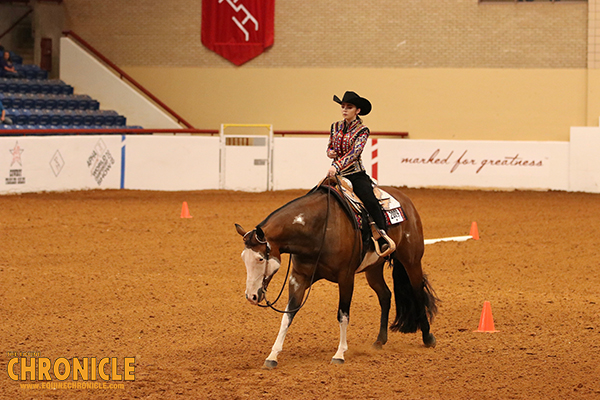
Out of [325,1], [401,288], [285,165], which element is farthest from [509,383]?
[325,1]

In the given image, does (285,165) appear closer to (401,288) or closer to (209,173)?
(209,173)

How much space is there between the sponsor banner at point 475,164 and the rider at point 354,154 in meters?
16.0

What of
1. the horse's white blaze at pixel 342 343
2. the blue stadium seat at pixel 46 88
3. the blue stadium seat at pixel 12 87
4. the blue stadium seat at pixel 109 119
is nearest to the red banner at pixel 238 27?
the blue stadium seat at pixel 109 119

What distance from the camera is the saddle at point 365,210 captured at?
22.8 ft

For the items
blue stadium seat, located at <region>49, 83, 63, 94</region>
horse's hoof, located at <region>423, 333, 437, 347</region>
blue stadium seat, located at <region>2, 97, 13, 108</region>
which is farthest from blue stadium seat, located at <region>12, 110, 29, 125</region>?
horse's hoof, located at <region>423, 333, 437, 347</region>

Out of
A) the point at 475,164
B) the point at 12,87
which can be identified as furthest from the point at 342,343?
the point at 12,87

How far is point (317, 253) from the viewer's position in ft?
21.8

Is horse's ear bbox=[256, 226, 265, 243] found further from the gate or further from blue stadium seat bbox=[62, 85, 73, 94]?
blue stadium seat bbox=[62, 85, 73, 94]

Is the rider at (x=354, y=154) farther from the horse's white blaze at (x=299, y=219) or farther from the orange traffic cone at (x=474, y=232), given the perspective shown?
the orange traffic cone at (x=474, y=232)

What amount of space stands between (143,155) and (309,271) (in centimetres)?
1662

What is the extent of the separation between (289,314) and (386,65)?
22.3 meters

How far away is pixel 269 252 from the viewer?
20.5 feet

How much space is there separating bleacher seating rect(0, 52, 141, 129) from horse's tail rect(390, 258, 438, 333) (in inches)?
732

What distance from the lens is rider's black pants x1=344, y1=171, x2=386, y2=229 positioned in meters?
7.03
